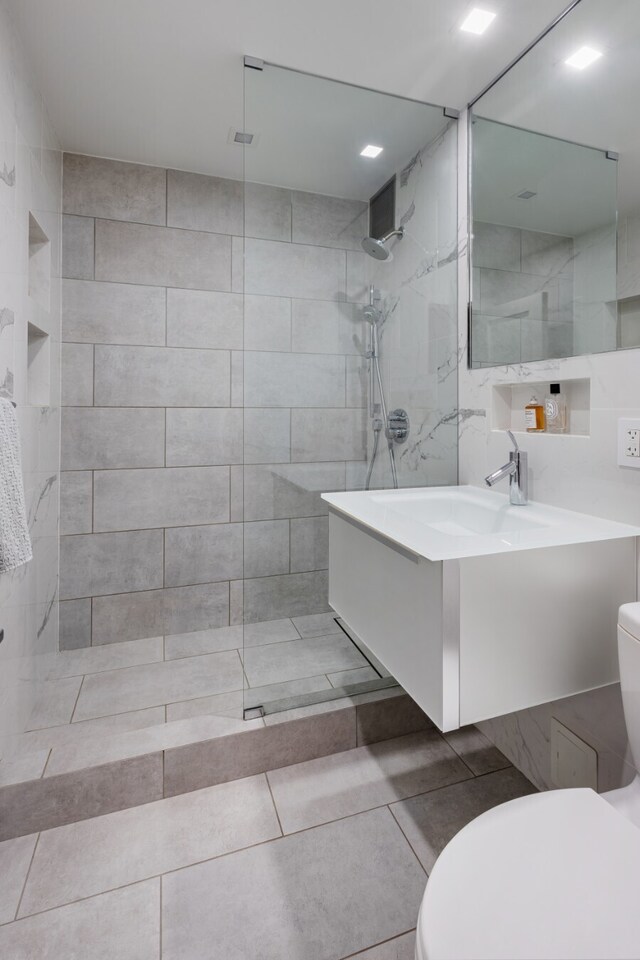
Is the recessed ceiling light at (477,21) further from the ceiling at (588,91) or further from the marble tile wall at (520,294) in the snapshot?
the marble tile wall at (520,294)

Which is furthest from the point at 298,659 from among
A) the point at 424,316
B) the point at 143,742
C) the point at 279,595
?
the point at 424,316

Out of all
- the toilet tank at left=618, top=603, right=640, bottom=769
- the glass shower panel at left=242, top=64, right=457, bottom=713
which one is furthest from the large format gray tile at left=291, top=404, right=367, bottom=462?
the toilet tank at left=618, top=603, right=640, bottom=769

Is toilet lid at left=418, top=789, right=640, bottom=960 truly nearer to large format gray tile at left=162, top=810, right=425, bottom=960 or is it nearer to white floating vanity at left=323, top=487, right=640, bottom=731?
white floating vanity at left=323, top=487, right=640, bottom=731

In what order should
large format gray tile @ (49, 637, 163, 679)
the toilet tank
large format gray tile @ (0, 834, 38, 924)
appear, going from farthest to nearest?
large format gray tile @ (49, 637, 163, 679), large format gray tile @ (0, 834, 38, 924), the toilet tank

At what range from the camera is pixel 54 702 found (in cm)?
191

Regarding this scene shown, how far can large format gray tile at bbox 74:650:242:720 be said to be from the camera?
1.90 meters

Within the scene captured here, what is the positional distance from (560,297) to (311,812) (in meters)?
1.73

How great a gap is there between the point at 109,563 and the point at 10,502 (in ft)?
4.17

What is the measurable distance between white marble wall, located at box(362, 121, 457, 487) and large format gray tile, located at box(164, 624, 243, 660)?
1.17 metres

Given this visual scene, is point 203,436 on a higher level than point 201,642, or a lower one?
higher

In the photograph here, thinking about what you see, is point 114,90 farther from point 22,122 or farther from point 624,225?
point 624,225

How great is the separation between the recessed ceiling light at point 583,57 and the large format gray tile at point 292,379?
1068 mm

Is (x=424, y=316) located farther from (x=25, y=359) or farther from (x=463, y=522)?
(x=25, y=359)

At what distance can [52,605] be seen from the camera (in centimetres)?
227
